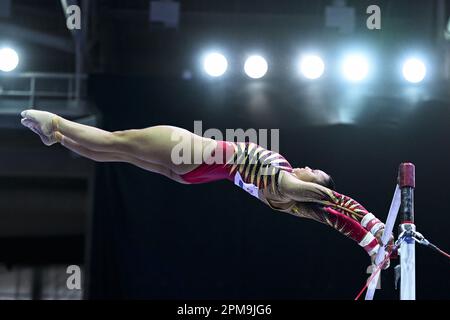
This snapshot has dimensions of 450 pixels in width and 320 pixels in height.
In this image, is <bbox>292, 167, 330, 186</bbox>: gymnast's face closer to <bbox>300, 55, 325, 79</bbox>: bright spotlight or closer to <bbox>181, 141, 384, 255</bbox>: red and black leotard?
<bbox>181, 141, 384, 255</bbox>: red and black leotard

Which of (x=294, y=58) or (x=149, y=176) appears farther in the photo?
(x=294, y=58)

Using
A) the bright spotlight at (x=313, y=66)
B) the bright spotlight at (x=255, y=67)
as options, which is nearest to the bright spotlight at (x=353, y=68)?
the bright spotlight at (x=313, y=66)

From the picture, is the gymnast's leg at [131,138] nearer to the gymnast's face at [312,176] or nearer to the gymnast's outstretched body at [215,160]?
the gymnast's outstretched body at [215,160]

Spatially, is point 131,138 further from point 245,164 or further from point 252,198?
point 252,198

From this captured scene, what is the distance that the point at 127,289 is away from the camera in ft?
17.0

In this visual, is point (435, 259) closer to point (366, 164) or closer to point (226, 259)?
point (366, 164)

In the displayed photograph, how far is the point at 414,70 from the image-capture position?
548 cm

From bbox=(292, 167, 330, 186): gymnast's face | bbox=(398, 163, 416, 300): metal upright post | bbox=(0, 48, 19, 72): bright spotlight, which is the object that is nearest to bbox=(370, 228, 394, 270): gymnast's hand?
bbox=(398, 163, 416, 300): metal upright post

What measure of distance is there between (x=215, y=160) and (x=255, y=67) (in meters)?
1.94

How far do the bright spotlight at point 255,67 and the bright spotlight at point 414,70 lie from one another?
3.57 feet

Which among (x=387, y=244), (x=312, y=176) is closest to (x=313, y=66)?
(x=312, y=176)
